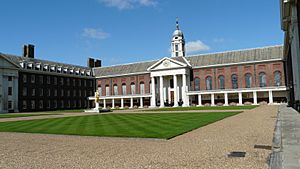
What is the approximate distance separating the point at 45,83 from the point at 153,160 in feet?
191

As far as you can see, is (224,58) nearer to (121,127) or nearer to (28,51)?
(28,51)

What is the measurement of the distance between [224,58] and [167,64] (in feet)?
42.6

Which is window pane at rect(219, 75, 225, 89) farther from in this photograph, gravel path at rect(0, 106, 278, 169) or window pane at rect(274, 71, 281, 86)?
gravel path at rect(0, 106, 278, 169)

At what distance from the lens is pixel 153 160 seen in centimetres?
682

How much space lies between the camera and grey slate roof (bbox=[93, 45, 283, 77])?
56534 mm

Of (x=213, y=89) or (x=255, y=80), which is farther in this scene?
(x=213, y=89)

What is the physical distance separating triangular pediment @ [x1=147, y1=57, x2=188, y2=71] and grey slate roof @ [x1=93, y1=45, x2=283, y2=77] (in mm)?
3184

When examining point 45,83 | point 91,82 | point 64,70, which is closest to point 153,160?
point 45,83

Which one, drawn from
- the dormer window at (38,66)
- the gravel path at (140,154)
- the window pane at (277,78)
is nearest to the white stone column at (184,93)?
the window pane at (277,78)

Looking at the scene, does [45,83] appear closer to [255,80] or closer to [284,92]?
[255,80]

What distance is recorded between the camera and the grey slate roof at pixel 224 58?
56534 mm

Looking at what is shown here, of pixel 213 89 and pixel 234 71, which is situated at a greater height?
pixel 234 71

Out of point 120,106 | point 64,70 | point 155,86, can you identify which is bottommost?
point 120,106

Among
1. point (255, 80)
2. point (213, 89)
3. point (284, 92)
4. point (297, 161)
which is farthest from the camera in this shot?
point (213, 89)
